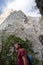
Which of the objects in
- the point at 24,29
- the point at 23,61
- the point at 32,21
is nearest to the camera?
the point at 23,61

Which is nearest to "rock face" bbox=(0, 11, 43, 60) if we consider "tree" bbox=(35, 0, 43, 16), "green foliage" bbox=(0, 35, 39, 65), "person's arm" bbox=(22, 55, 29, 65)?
"green foliage" bbox=(0, 35, 39, 65)

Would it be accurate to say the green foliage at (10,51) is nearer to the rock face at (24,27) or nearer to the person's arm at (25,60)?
the rock face at (24,27)

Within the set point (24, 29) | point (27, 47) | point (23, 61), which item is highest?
point (24, 29)

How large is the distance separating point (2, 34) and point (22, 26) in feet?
3.61

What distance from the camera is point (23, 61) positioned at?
31.8 feet

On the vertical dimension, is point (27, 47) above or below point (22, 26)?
below

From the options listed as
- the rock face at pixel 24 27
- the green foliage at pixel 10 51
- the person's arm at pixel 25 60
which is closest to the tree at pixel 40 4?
the rock face at pixel 24 27

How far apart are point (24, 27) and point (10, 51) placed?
1.56 meters

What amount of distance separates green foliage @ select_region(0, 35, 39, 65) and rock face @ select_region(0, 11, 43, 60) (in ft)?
0.75

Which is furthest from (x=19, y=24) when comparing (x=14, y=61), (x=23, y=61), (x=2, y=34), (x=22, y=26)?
(x=23, y=61)

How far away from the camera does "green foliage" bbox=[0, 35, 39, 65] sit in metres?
12.8

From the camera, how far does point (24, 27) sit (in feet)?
45.8

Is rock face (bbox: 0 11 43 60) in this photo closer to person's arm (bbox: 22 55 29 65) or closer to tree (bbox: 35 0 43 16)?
tree (bbox: 35 0 43 16)

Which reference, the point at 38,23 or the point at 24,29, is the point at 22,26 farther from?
the point at 38,23
